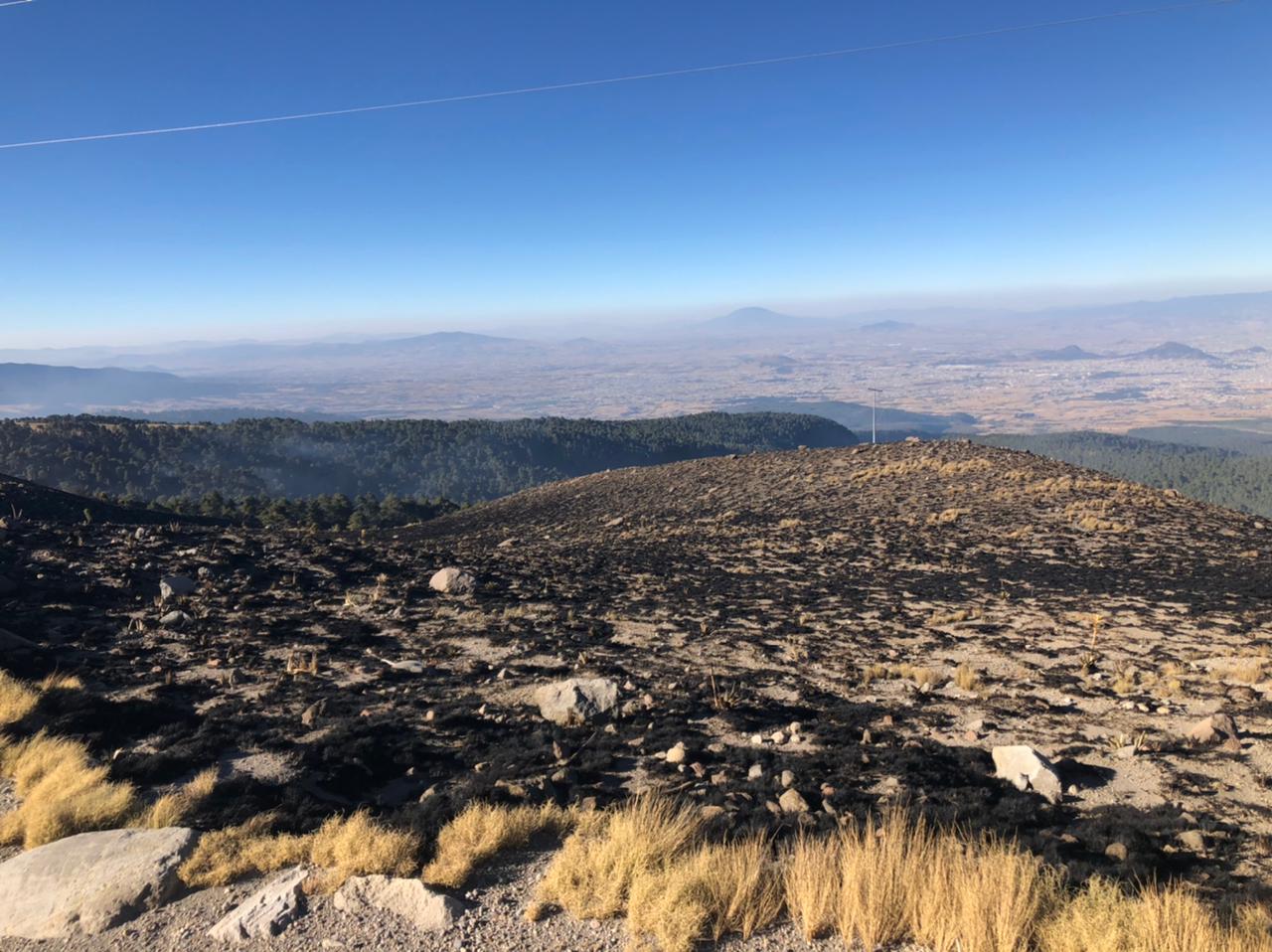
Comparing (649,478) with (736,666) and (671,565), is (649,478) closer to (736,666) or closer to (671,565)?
(671,565)

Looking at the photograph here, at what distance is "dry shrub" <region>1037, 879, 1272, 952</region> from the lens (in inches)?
139

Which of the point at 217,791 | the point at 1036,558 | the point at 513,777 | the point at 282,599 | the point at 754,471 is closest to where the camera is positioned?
the point at 217,791

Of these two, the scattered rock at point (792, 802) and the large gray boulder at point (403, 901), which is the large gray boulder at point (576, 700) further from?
the large gray boulder at point (403, 901)

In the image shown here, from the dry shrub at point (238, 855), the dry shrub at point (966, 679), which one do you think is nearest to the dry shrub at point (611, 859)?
the dry shrub at point (238, 855)

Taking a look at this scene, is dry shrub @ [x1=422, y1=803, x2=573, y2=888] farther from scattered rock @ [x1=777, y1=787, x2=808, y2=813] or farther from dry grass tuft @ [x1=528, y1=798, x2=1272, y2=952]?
scattered rock @ [x1=777, y1=787, x2=808, y2=813]

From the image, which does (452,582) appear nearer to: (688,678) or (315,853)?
(688,678)

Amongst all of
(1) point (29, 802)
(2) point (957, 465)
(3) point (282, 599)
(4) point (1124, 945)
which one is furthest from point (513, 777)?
(2) point (957, 465)

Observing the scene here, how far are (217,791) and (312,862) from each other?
77.2 inches

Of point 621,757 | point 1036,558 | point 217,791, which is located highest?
point 217,791

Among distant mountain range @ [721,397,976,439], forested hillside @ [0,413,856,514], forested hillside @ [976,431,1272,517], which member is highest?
Answer: forested hillside @ [0,413,856,514]

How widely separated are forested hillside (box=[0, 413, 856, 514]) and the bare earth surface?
40683 millimetres

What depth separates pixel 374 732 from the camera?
301 inches

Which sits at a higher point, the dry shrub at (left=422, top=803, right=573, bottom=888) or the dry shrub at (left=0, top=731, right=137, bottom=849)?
the dry shrub at (left=0, top=731, right=137, bottom=849)

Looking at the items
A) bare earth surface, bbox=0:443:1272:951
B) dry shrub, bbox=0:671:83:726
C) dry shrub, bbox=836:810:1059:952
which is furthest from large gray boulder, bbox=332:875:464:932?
dry shrub, bbox=0:671:83:726
